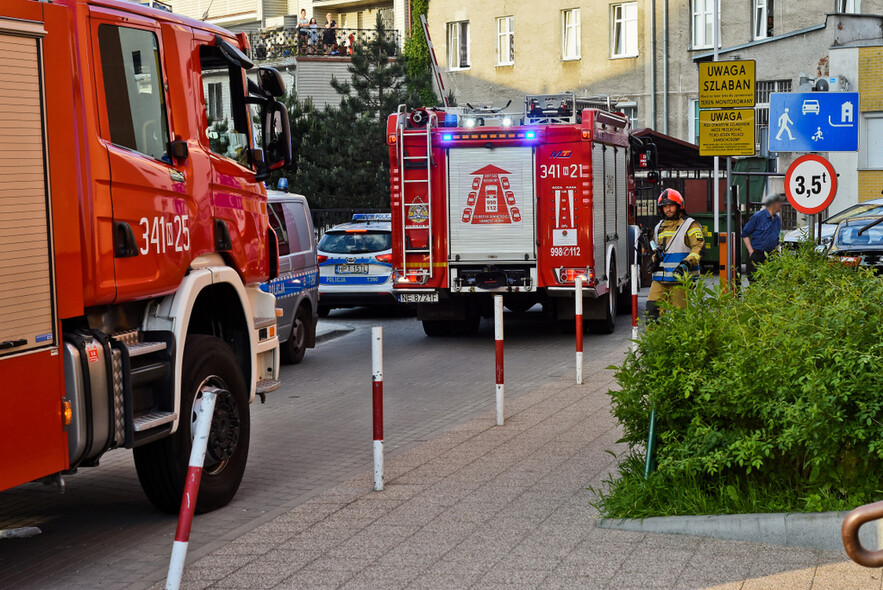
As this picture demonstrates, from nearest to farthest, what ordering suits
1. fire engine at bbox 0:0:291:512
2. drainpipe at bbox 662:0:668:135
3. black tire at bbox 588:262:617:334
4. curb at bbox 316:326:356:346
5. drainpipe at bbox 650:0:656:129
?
fire engine at bbox 0:0:291:512, black tire at bbox 588:262:617:334, curb at bbox 316:326:356:346, drainpipe at bbox 662:0:668:135, drainpipe at bbox 650:0:656:129

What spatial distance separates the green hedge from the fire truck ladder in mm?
9686

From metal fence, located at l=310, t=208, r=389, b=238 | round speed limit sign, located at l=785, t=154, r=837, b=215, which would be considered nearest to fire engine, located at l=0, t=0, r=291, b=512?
round speed limit sign, located at l=785, t=154, r=837, b=215

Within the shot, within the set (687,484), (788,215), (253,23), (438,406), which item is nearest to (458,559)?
(687,484)

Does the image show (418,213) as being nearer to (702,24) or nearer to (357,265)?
(357,265)

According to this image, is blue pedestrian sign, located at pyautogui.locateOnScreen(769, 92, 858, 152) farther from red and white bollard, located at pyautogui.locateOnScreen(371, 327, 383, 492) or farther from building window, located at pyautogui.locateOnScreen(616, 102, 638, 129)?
building window, located at pyautogui.locateOnScreen(616, 102, 638, 129)

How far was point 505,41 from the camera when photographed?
43000 mm

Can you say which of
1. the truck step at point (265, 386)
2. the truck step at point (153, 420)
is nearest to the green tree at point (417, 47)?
the truck step at point (265, 386)

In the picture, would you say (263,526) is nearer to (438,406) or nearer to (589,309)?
(438,406)

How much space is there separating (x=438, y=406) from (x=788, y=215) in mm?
24832

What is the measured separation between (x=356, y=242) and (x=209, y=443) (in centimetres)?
1213

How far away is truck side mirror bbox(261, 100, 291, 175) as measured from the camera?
8266mm

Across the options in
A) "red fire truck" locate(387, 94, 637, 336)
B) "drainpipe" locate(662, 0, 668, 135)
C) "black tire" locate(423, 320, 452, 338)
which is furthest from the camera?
"drainpipe" locate(662, 0, 668, 135)

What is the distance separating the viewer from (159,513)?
750 cm

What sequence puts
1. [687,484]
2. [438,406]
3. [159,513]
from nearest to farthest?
1. [687,484]
2. [159,513]
3. [438,406]
